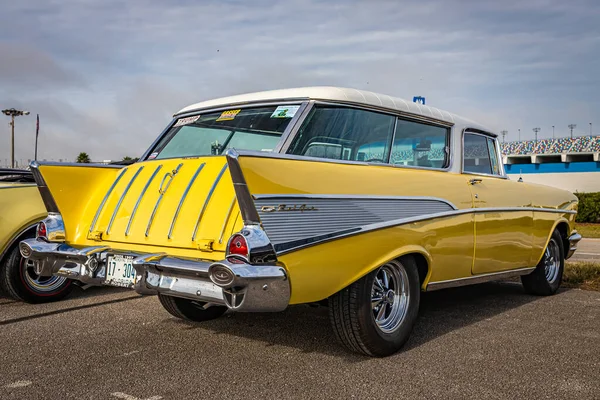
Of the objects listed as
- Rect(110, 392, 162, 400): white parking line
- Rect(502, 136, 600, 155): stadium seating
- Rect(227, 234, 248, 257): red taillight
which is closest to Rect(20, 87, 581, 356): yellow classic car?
Rect(227, 234, 248, 257): red taillight

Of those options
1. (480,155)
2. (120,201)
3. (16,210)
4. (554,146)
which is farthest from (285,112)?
(554,146)

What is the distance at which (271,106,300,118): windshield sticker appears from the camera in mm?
4113

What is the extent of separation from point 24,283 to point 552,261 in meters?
5.55

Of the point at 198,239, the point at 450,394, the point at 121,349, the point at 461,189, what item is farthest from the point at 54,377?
the point at 461,189

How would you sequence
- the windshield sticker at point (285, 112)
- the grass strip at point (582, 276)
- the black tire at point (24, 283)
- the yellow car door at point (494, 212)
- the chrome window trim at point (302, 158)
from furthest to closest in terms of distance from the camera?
the grass strip at point (582, 276) < the black tire at point (24, 283) < the yellow car door at point (494, 212) < the windshield sticker at point (285, 112) < the chrome window trim at point (302, 158)

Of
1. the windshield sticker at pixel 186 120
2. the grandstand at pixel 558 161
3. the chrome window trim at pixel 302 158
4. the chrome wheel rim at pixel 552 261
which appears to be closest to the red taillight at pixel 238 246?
the chrome window trim at pixel 302 158

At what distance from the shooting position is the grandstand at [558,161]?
107 ft

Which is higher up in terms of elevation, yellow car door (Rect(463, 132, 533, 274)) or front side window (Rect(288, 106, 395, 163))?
front side window (Rect(288, 106, 395, 163))

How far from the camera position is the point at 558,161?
46.5 m

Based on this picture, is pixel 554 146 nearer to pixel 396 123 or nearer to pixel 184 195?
pixel 396 123

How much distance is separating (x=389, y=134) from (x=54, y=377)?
9.50 feet

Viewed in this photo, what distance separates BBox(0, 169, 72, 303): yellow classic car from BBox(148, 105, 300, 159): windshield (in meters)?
1.78

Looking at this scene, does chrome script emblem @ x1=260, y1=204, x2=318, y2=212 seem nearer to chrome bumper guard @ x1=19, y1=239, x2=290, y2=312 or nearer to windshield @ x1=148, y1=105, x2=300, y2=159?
chrome bumper guard @ x1=19, y1=239, x2=290, y2=312

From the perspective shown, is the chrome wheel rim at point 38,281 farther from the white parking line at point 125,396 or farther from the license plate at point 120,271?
the white parking line at point 125,396
